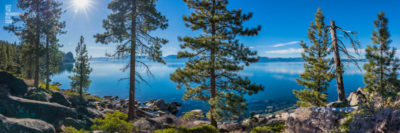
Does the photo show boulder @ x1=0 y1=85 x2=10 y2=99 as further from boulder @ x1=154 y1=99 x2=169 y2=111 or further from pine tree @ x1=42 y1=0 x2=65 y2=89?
boulder @ x1=154 y1=99 x2=169 y2=111

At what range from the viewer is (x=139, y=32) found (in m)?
13.4

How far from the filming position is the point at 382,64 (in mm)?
18531

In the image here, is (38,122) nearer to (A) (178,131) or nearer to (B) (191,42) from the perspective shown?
(A) (178,131)

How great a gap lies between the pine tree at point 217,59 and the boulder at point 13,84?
354 inches

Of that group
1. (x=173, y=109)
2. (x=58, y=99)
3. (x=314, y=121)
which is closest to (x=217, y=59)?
(x=314, y=121)

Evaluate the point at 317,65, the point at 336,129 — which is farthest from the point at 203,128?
the point at 317,65

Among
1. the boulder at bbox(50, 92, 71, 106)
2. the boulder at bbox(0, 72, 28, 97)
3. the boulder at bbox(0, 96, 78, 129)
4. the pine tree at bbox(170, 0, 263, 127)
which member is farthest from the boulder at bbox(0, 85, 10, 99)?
the pine tree at bbox(170, 0, 263, 127)

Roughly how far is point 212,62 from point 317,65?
1111cm

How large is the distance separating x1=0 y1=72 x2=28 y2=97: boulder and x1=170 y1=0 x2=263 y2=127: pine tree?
8996 mm

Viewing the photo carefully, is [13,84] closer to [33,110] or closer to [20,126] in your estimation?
[33,110]

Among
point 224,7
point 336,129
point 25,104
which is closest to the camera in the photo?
point 336,129

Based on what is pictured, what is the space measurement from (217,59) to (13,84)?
39.4 ft

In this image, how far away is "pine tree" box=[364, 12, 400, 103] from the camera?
59.4ft

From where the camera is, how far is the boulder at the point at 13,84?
10133mm
